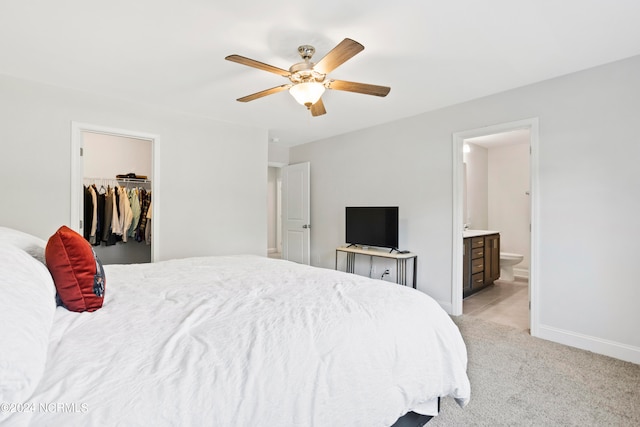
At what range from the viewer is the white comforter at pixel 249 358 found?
0.79 metres

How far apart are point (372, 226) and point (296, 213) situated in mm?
1714

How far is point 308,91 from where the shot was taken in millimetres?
2311

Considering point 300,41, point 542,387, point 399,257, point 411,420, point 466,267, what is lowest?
point 542,387

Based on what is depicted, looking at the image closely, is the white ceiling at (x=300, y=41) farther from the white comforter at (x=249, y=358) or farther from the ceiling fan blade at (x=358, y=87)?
the white comforter at (x=249, y=358)

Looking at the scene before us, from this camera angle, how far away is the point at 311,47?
2.27m

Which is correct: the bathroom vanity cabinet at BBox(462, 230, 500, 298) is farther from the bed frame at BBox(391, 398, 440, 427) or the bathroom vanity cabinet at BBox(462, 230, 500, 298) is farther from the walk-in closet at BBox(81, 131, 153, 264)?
the walk-in closet at BBox(81, 131, 153, 264)

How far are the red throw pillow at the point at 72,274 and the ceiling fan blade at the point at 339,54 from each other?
63.9 inches

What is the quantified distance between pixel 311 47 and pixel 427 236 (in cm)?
257

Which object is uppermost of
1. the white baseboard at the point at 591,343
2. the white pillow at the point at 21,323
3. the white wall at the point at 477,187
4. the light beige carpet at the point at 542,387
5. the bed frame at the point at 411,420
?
the white wall at the point at 477,187

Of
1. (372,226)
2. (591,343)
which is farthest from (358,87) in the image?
(591,343)

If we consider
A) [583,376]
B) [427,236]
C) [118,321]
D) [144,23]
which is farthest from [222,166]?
[583,376]

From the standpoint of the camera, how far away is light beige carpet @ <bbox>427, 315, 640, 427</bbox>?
1.80 metres

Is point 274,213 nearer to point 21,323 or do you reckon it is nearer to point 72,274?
point 72,274

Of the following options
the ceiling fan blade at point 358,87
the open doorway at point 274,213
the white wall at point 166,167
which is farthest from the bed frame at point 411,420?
the open doorway at point 274,213
